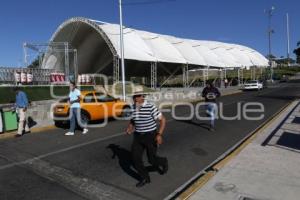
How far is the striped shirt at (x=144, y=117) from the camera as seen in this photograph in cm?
731

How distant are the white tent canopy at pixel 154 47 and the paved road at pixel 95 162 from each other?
2860cm

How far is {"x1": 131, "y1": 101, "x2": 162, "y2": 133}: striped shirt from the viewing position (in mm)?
7312

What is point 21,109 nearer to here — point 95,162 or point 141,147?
point 95,162

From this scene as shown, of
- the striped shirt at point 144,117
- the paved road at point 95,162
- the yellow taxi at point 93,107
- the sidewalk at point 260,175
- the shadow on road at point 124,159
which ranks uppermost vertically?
the striped shirt at point 144,117

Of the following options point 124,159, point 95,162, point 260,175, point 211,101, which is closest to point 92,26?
point 211,101

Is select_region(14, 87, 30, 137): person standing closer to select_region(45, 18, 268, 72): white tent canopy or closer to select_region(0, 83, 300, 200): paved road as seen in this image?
select_region(0, 83, 300, 200): paved road

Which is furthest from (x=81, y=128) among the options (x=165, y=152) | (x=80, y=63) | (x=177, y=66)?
(x=177, y=66)

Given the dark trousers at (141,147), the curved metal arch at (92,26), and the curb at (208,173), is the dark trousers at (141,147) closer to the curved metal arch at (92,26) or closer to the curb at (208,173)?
the curb at (208,173)

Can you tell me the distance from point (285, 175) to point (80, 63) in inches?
2173

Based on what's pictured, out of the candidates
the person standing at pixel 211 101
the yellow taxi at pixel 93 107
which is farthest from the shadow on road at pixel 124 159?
the yellow taxi at pixel 93 107

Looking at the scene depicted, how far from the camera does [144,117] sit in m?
7.31

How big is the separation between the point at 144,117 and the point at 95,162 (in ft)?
8.74

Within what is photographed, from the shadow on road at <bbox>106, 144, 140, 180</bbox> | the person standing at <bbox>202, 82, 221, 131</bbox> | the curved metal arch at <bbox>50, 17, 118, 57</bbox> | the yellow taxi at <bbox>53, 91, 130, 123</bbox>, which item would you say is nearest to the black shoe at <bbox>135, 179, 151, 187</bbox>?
the shadow on road at <bbox>106, 144, 140, 180</bbox>

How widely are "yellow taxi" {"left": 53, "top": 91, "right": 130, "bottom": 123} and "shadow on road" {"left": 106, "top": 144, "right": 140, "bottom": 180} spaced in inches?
222
